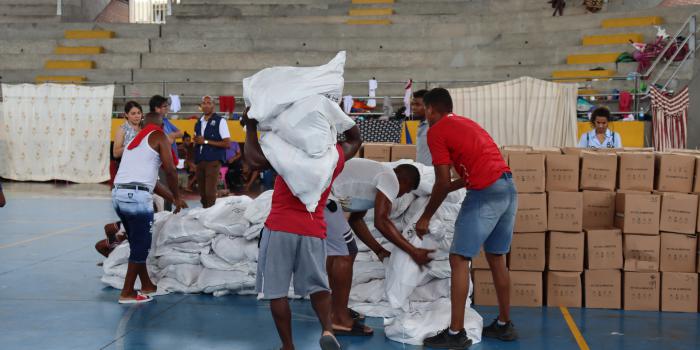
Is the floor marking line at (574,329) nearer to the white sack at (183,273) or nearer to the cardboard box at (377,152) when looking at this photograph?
the cardboard box at (377,152)

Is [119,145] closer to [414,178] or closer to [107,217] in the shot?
[107,217]

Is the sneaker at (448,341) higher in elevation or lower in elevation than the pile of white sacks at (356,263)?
lower

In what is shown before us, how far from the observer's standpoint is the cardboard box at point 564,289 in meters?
6.28

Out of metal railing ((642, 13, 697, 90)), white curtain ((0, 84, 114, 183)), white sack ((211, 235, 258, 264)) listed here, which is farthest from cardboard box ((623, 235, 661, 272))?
white curtain ((0, 84, 114, 183))

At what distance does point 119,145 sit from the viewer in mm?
8711

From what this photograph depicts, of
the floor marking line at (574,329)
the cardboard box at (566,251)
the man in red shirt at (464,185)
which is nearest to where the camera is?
the man in red shirt at (464,185)

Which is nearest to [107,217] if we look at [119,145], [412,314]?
[119,145]

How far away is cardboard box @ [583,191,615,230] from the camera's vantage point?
649 cm

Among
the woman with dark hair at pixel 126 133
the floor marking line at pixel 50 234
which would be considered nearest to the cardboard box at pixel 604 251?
the woman with dark hair at pixel 126 133

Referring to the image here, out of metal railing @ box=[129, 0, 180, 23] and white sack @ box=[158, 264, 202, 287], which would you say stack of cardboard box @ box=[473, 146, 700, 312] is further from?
→ metal railing @ box=[129, 0, 180, 23]

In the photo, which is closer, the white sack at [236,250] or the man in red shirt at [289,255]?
the man in red shirt at [289,255]

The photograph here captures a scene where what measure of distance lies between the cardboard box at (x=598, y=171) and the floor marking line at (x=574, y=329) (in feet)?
3.30

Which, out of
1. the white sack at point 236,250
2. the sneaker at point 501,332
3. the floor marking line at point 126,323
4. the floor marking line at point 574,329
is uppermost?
the white sack at point 236,250

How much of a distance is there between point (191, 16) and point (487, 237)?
782 inches
